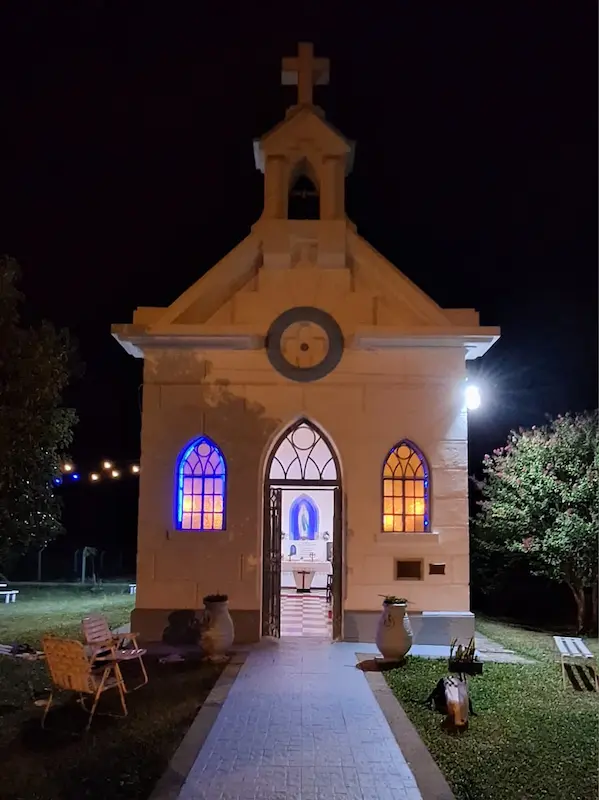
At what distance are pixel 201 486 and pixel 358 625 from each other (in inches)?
136

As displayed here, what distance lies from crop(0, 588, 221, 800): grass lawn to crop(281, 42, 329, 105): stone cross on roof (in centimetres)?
992

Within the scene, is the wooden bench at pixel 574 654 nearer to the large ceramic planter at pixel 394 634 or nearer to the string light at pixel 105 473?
the large ceramic planter at pixel 394 634

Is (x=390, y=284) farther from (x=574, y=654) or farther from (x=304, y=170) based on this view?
(x=574, y=654)

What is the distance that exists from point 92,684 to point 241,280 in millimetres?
7489

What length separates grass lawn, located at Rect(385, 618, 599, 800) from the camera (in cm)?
636

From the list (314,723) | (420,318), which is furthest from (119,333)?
(314,723)

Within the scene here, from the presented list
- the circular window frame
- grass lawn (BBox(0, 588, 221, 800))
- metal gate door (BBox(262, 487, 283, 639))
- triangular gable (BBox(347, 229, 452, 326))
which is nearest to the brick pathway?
grass lawn (BBox(0, 588, 221, 800))

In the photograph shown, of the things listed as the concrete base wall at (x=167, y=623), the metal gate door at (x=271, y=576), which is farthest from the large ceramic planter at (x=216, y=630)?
the metal gate door at (x=271, y=576)

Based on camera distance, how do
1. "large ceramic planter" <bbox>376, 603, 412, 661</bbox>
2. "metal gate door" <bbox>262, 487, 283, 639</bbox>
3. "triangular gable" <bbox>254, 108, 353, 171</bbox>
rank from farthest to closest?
"triangular gable" <bbox>254, 108, 353, 171</bbox> < "metal gate door" <bbox>262, 487, 283, 639</bbox> < "large ceramic planter" <bbox>376, 603, 412, 661</bbox>

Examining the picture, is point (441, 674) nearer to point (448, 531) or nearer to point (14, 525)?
point (448, 531)

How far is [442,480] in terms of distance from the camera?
41.5 feet

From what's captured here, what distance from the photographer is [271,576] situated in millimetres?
12703

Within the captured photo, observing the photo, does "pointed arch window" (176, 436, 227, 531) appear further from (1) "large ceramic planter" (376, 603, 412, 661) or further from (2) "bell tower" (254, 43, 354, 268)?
(2) "bell tower" (254, 43, 354, 268)

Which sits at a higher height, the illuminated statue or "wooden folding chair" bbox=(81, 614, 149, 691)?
the illuminated statue
